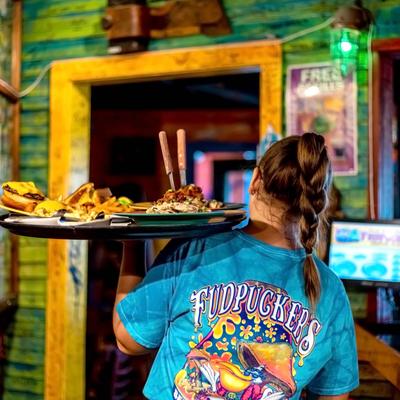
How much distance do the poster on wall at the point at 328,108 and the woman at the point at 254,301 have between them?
169 centimetres

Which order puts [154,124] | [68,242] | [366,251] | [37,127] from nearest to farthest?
[366,251], [68,242], [37,127], [154,124]

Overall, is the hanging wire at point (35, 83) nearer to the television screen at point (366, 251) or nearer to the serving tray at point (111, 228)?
the television screen at point (366, 251)

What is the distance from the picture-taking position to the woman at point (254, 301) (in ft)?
4.78

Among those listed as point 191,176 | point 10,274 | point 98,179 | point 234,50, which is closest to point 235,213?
point 234,50

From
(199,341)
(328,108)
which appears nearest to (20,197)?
(199,341)

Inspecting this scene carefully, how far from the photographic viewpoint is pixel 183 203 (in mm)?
1576

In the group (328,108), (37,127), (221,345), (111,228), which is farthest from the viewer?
(37,127)

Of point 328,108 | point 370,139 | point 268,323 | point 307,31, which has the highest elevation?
point 307,31

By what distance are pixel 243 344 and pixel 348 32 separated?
214 cm

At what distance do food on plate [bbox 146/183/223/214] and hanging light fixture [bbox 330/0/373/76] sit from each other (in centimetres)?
170

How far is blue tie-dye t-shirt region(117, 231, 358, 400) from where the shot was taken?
1.46m

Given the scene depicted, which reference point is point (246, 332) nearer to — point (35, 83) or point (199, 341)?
point (199, 341)

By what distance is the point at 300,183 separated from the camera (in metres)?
1.46

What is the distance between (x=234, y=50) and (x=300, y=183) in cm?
209
